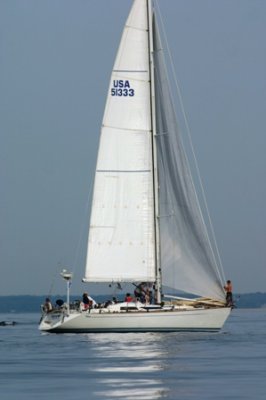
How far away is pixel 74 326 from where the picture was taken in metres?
63.9

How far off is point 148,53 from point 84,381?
28654 millimetres

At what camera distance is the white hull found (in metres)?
62.5

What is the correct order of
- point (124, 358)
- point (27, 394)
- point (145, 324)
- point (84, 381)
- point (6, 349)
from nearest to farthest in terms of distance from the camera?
point (27, 394) < point (84, 381) < point (124, 358) < point (6, 349) < point (145, 324)

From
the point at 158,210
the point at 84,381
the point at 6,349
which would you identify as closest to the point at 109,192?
the point at 158,210

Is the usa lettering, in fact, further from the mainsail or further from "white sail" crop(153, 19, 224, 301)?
"white sail" crop(153, 19, 224, 301)

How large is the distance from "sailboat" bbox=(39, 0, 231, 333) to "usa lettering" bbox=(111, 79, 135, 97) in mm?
48

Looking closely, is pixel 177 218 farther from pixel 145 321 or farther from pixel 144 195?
pixel 145 321

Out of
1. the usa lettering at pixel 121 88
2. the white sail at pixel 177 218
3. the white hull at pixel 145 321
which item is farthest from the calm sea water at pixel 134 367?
the usa lettering at pixel 121 88

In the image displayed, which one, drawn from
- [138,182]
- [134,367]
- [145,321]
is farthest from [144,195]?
[134,367]

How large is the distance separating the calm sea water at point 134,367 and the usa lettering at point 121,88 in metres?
11.6

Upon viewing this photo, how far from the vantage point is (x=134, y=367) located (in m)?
44.3

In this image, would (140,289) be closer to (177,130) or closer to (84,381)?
(177,130)

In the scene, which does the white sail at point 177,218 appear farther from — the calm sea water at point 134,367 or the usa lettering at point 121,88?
the calm sea water at point 134,367

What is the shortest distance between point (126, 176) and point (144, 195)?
49.5 inches
